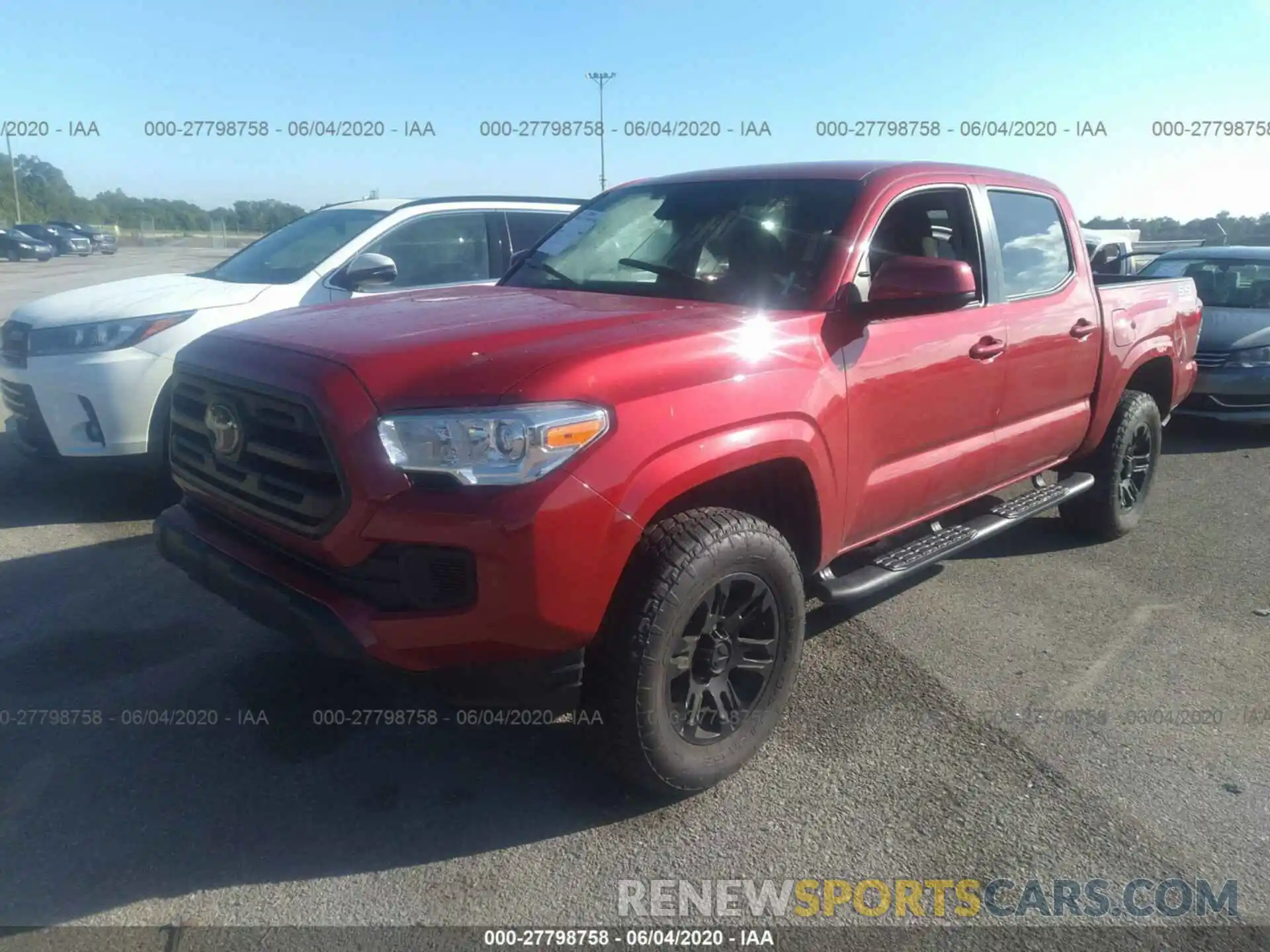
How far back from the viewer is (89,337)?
17.4 feet

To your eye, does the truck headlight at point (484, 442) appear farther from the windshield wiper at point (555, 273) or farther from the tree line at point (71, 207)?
the tree line at point (71, 207)

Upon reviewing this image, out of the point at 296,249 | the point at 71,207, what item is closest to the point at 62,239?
the point at 71,207

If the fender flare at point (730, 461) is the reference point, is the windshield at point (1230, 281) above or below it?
below

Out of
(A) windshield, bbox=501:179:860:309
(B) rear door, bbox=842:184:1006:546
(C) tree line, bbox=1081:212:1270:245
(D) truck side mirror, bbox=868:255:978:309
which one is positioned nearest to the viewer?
(D) truck side mirror, bbox=868:255:978:309

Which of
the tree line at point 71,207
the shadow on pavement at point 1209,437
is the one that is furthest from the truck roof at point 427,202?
the tree line at point 71,207

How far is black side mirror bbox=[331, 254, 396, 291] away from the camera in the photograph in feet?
18.4

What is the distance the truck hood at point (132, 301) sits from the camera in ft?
17.7

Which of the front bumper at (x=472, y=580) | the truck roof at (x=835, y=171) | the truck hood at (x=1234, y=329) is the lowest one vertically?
the truck hood at (x=1234, y=329)

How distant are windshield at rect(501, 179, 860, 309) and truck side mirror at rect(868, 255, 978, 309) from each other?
22 centimetres

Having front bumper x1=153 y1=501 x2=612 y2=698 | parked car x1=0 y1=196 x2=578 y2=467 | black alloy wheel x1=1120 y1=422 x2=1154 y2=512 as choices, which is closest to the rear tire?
black alloy wheel x1=1120 y1=422 x2=1154 y2=512

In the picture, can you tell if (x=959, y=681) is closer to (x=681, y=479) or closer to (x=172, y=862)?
(x=681, y=479)

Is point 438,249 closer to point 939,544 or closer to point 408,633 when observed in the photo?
point 939,544

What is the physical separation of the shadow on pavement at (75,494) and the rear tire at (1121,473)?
521 centimetres

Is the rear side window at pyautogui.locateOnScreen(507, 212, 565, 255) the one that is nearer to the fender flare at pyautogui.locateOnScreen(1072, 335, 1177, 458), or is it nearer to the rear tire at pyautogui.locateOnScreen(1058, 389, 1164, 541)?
the fender flare at pyautogui.locateOnScreen(1072, 335, 1177, 458)
